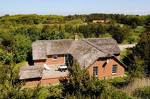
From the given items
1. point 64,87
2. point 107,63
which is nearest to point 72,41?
point 107,63

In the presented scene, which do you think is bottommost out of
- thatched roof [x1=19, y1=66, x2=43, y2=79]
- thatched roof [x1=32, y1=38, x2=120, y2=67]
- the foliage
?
the foliage

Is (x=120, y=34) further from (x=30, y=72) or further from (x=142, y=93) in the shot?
(x=142, y=93)

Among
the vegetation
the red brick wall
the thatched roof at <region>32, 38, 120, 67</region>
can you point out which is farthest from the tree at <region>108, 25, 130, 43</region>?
the red brick wall

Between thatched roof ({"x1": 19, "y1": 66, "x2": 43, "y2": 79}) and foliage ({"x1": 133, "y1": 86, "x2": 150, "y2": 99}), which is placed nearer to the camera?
foliage ({"x1": 133, "y1": 86, "x2": 150, "y2": 99})

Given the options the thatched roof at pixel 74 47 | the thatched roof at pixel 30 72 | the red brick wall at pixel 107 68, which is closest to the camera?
the thatched roof at pixel 30 72

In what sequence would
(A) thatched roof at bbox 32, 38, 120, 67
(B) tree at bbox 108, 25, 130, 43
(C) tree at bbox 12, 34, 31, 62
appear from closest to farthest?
(A) thatched roof at bbox 32, 38, 120, 67 → (C) tree at bbox 12, 34, 31, 62 → (B) tree at bbox 108, 25, 130, 43

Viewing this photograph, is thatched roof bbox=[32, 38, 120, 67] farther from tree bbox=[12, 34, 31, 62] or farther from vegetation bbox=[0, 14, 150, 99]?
tree bbox=[12, 34, 31, 62]

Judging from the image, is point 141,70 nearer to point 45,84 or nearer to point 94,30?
point 45,84

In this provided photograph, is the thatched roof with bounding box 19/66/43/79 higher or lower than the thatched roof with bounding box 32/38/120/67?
lower

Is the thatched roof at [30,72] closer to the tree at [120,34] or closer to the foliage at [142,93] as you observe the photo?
the foliage at [142,93]

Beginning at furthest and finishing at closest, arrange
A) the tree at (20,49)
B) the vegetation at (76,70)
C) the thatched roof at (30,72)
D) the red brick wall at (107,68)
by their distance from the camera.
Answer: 1. the tree at (20,49)
2. the red brick wall at (107,68)
3. the thatched roof at (30,72)
4. the vegetation at (76,70)

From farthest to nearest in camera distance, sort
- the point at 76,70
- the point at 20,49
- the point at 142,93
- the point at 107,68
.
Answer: the point at 20,49 < the point at 107,68 < the point at 142,93 < the point at 76,70

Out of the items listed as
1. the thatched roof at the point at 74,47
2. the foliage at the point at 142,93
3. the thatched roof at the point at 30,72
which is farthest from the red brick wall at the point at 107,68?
the foliage at the point at 142,93

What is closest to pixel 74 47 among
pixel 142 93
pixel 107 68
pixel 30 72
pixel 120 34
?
pixel 107 68
